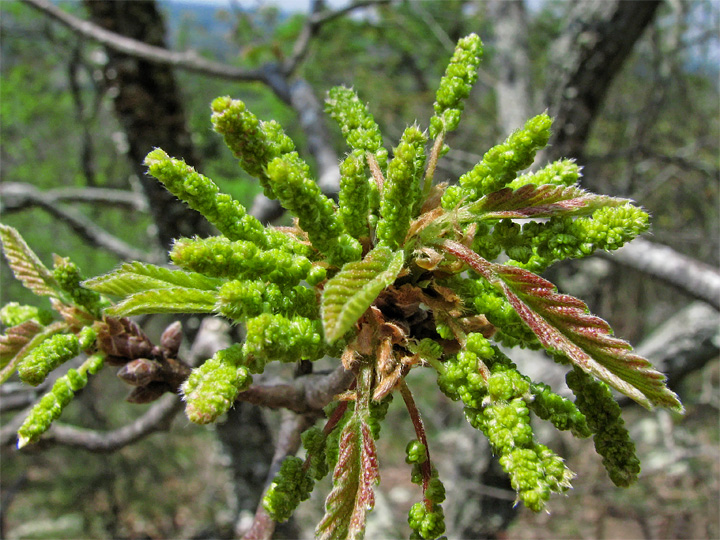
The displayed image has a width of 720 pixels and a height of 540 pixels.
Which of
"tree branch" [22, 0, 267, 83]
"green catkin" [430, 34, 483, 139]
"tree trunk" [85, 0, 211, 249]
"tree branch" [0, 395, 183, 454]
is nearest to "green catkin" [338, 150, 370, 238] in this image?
"green catkin" [430, 34, 483, 139]

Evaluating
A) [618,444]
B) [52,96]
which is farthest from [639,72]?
[52,96]

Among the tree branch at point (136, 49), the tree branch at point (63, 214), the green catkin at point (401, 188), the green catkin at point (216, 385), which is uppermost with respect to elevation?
the tree branch at point (136, 49)

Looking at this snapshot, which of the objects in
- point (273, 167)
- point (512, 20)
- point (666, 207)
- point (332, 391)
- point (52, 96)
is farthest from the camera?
point (52, 96)

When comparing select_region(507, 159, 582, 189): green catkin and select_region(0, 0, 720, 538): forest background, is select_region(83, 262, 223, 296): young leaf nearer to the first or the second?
select_region(507, 159, 582, 189): green catkin

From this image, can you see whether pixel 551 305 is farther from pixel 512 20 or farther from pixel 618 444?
pixel 512 20

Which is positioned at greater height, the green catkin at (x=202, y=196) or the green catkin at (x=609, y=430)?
the green catkin at (x=202, y=196)

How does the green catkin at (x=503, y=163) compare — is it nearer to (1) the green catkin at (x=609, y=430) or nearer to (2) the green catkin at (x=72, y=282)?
(1) the green catkin at (x=609, y=430)

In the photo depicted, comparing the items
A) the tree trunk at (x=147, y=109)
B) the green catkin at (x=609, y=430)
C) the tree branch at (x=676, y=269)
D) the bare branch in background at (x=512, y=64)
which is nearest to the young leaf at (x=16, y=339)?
the green catkin at (x=609, y=430)
